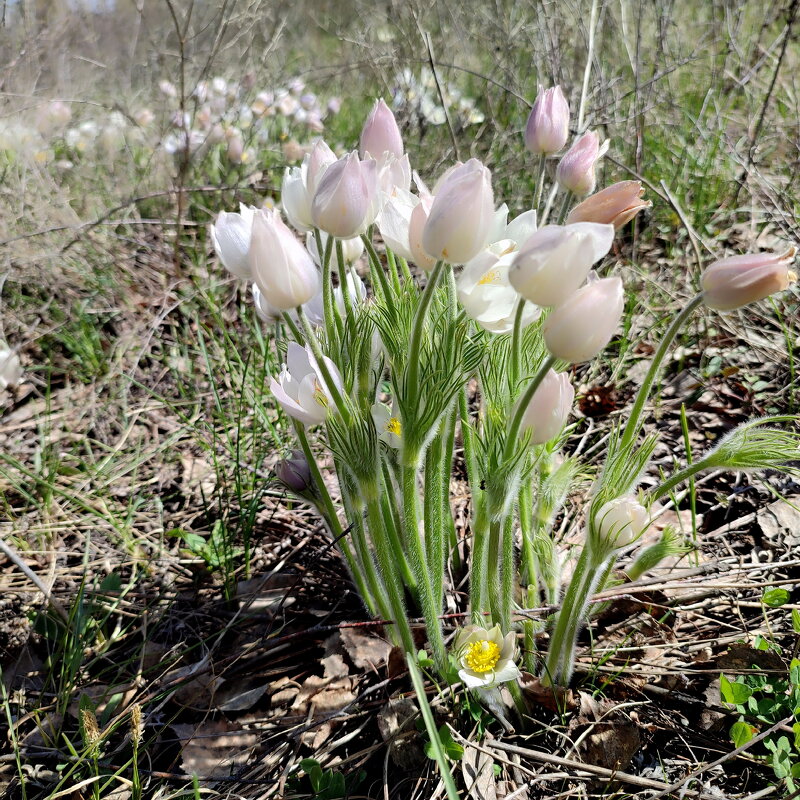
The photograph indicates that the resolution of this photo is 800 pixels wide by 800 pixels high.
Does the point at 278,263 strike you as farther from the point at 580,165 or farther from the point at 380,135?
the point at 580,165

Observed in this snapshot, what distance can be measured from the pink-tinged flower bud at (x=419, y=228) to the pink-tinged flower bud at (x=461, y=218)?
2.6 inches

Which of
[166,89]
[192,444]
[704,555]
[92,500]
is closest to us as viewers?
[704,555]

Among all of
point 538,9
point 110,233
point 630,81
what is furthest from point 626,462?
point 630,81

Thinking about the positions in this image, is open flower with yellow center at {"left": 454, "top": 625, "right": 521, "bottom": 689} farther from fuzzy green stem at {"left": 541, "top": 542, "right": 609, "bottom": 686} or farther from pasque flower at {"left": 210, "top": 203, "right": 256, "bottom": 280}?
pasque flower at {"left": 210, "top": 203, "right": 256, "bottom": 280}

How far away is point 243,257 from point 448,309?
338mm

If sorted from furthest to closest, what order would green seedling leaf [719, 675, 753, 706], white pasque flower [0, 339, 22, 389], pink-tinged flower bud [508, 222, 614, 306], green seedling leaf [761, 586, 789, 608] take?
white pasque flower [0, 339, 22, 389], green seedling leaf [761, 586, 789, 608], green seedling leaf [719, 675, 753, 706], pink-tinged flower bud [508, 222, 614, 306]

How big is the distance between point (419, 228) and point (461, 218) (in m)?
0.12

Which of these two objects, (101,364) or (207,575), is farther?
(101,364)

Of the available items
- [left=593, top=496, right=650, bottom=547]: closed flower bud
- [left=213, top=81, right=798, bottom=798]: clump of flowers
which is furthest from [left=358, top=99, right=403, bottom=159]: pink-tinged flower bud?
[left=593, top=496, right=650, bottom=547]: closed flower bud

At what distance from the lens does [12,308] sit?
278cm

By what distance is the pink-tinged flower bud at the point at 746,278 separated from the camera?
0.79 metres

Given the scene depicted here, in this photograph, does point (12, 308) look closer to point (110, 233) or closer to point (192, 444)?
point (110, 233)

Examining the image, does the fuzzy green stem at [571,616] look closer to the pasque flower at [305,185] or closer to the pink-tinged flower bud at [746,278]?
the pink-tinged flower bud at [746,278]

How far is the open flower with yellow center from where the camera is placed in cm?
101
